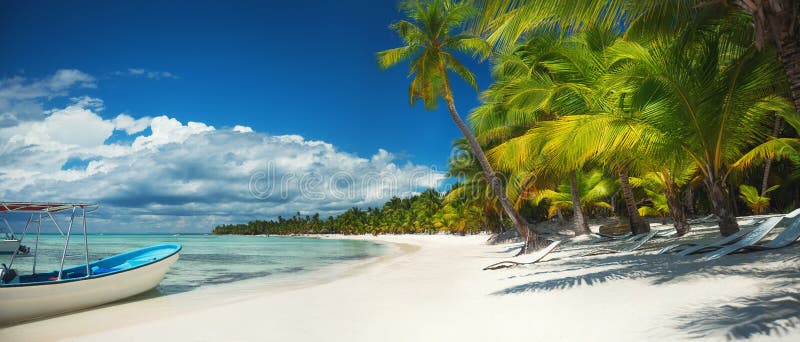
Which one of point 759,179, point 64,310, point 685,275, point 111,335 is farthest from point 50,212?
point 759,179

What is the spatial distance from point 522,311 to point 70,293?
7863 millimetres

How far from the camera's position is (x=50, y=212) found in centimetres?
841

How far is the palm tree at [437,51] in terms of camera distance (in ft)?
43.1

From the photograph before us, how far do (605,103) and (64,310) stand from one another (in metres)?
11.3


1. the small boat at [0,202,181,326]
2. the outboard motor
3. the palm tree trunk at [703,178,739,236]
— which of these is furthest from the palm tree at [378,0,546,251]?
the outboard motor

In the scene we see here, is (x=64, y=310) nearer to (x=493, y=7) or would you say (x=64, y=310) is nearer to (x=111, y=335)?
(x=111, y=335)

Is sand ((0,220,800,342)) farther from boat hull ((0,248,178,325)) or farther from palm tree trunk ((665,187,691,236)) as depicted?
palm tree trunk ((665,187,691,236))

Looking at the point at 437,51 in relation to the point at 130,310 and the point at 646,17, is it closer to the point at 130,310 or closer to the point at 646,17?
the point at 646,17

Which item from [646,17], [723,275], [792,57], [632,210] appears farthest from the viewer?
[632,210]

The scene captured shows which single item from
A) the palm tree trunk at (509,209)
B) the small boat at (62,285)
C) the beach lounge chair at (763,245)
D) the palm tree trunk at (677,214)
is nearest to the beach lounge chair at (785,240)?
the beach lounge chair at (763,245)

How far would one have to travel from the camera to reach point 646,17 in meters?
6.65

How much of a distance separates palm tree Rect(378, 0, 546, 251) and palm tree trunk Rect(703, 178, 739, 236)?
5604 mm

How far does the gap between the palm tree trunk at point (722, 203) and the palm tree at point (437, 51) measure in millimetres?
5604

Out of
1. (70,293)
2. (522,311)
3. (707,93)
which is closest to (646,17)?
(707,93)
